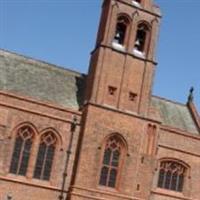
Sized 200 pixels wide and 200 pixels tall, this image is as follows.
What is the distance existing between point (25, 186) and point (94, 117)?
21.8ft

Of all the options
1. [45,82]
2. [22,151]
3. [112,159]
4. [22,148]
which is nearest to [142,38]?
[45,82]

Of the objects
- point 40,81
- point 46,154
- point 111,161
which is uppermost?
point 40,81

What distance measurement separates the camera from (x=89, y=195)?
1312 inches

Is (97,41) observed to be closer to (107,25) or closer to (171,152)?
(107,25)

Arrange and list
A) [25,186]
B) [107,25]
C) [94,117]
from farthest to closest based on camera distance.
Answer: [107,25] → [94,117] → [25,186]

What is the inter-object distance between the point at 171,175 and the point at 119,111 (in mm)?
6878

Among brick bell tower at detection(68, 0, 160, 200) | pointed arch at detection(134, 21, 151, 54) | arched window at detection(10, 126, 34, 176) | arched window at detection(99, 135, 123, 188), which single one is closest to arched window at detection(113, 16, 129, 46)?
brick bell tower at detection(68, 0, 160, 200)

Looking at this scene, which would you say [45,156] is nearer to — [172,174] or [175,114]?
[172,174]

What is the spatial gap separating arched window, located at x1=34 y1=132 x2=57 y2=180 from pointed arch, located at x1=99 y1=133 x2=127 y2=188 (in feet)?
11.6

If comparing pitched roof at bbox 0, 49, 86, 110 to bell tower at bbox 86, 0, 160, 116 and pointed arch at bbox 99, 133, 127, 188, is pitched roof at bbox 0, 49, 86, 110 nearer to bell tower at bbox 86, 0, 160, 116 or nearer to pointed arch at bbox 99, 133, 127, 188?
bell tower at bbox 86, 0, 160, 116

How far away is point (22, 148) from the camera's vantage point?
3344 cm

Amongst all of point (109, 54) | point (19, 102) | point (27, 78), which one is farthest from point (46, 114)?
point (109, 54)

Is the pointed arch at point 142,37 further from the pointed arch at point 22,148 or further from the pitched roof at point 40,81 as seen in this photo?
the pointed arch at point 22,148

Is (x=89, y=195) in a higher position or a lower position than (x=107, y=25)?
lower
